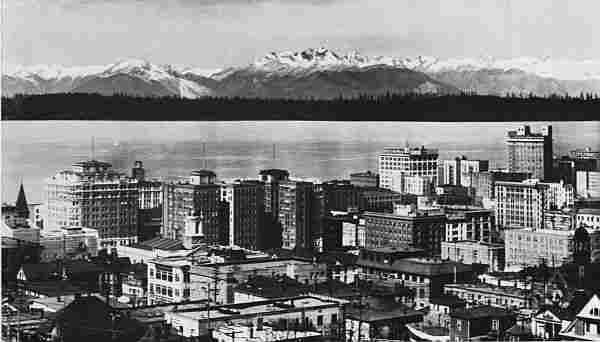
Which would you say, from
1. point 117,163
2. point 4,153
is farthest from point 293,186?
point 4,153

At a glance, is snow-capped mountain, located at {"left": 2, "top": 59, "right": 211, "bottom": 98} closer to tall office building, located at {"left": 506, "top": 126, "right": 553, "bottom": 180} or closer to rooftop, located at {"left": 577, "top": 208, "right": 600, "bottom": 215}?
tall office building, located at {"left": 506, "top": 126, "right": 553, "bottom": 180}

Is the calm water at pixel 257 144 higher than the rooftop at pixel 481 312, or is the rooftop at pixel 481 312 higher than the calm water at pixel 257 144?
the calm water at pixel 257 144

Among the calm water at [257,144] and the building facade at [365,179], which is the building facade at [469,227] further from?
the building facade at [365,179]

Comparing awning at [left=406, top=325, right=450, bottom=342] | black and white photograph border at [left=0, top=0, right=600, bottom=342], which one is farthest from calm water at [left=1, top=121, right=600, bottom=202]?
awning at [left=406, top=325, right=450, bottom=342]

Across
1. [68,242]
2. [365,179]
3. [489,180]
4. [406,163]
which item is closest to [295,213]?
[365,179]


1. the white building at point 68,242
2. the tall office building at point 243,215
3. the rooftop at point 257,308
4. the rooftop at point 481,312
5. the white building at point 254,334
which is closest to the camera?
the white building at point 254,334

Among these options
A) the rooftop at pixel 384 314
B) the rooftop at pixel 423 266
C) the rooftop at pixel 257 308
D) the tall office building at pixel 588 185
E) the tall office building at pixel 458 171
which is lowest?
the rooftop at pixel 384 314

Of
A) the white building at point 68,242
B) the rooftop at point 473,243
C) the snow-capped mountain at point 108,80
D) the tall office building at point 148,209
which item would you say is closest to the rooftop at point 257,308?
the tall office building at point 148,209
